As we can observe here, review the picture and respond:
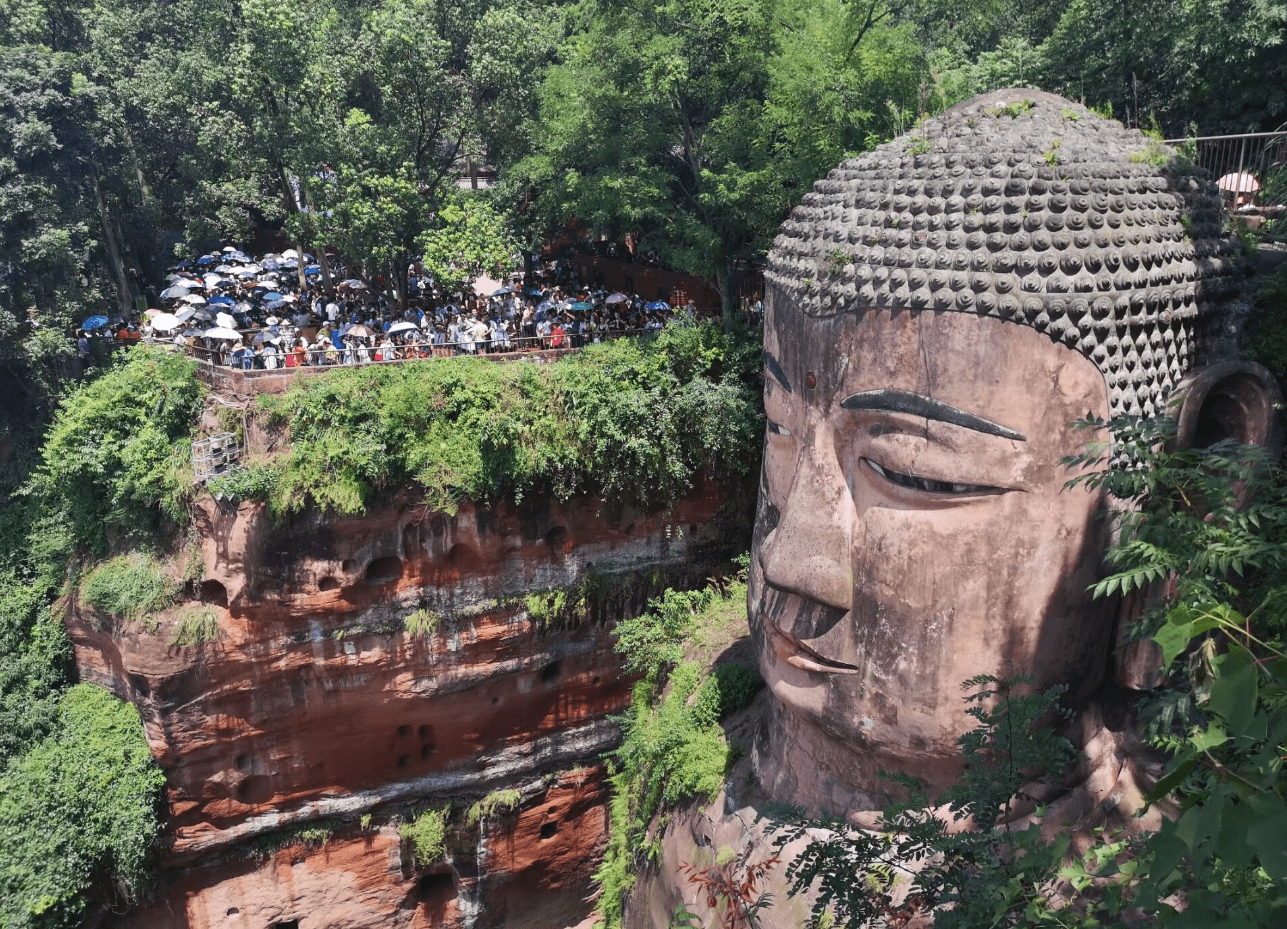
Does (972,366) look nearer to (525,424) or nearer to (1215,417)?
(1215,417)

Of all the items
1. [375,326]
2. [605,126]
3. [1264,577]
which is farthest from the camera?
[375,326]

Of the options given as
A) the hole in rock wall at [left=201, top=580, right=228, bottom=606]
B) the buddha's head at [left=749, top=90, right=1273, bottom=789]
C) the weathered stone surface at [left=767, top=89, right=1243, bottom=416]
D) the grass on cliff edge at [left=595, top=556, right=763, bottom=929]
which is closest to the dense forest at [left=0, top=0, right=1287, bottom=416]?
the weathered stone surface at [left=767, top=89, right=1243, bottom=416]

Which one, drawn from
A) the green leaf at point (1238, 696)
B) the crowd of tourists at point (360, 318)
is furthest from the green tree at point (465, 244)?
the green leaf at point (1238, 696)

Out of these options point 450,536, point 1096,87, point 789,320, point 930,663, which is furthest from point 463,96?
point 930,663

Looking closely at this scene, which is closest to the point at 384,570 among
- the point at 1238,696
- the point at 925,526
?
the point at 925,526

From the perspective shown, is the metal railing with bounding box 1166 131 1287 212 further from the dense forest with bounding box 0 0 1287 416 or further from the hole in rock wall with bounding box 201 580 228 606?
the hole in rock wall with bounding box 201 580 228 606

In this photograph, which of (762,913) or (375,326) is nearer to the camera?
(762,913)

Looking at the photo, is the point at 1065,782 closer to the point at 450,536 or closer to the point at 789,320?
the point at 789,320
